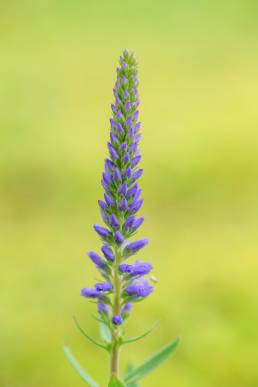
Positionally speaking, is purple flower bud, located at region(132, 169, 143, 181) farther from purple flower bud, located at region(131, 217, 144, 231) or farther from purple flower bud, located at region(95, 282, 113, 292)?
purple flower bud, located at region(95, 282, 113, 292)

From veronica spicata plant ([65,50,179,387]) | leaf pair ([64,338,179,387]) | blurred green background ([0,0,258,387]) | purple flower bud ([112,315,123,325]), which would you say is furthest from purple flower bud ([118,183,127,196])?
blurred green background ([0,0,258,387])

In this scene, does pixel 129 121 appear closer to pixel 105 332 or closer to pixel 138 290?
pixel 138 290

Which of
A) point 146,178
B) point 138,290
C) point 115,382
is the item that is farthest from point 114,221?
point 146,178

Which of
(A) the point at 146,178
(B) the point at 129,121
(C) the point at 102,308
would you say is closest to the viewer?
(B) the point at 129,121

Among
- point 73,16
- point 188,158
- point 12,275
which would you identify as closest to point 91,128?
point 188,158

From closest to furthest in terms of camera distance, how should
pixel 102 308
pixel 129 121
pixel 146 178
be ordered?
pixel 129 121 < pixel 102 308 < pixel 146 178

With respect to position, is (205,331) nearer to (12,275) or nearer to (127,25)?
(12,275)
